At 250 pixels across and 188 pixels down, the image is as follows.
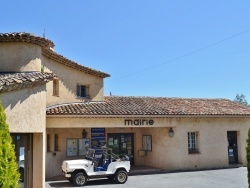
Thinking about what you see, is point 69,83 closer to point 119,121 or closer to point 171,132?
point 119,121

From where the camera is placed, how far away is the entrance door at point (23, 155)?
1049cm

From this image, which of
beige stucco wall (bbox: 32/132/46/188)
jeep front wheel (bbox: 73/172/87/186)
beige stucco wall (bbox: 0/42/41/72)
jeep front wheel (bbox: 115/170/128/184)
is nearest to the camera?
beige stucco wall (bbox: 32/132/46/188)

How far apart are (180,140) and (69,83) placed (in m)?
7.52

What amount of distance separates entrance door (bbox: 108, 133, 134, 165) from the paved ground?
335 centimetres

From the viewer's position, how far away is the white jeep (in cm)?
1449

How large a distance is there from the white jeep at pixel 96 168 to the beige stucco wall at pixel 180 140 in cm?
257

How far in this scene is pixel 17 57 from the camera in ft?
38.4

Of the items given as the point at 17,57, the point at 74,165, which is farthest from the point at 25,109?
the point at 74,165

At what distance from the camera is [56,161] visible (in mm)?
17391

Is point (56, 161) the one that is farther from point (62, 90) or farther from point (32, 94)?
point (32, 94)

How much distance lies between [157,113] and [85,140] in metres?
4.58

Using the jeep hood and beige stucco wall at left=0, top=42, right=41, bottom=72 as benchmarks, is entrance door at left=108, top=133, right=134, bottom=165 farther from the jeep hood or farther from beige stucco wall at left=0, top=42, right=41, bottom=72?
beige stucco wall at left=0, top=42, right=41, bottom=72

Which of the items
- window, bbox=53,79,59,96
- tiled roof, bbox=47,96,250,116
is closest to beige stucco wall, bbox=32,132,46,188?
tiled roof, bbox=47,96,250,116

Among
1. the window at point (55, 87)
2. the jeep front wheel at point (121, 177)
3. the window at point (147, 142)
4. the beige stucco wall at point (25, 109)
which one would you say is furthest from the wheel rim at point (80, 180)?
the window at point (147, 142)
